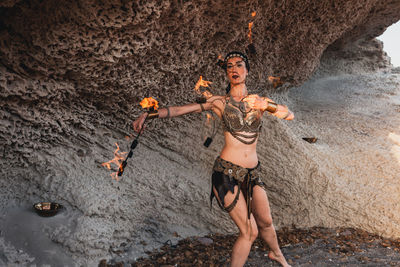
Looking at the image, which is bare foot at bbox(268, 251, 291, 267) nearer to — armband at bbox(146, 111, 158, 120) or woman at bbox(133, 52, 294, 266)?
woman at bbox(133, 52, 294, 266)

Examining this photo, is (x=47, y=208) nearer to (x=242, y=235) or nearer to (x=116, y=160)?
(x=116, y=160)

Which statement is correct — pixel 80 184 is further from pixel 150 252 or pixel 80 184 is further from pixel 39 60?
pixel 39 60

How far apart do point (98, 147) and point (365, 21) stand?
5905mm

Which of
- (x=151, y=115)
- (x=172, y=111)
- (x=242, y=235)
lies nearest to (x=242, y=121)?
(x=172, y=111)

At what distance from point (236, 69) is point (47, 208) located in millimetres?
2195

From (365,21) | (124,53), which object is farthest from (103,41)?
(365,21)

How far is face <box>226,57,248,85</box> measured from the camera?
8.68ft

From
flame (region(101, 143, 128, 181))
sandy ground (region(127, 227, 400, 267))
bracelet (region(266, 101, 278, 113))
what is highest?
bracelet (region(266, 101, 278, 113))

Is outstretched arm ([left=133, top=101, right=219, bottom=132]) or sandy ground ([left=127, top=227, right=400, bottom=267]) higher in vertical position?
outstretched arm ([left=133, top=101, right=219, bottom=132])

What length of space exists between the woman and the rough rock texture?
61 centimetres

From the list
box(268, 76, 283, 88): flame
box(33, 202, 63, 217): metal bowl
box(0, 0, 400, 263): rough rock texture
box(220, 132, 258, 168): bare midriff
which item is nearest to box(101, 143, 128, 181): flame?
box(0, 0, 400, 263): rough rock texture

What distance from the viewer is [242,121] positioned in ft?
8.45

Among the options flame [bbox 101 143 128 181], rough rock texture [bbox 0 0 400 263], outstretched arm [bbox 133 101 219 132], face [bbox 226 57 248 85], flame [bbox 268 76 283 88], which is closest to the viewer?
rough rock texture [bbox 0 0 400 263]

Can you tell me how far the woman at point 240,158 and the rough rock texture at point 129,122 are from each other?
61cm
